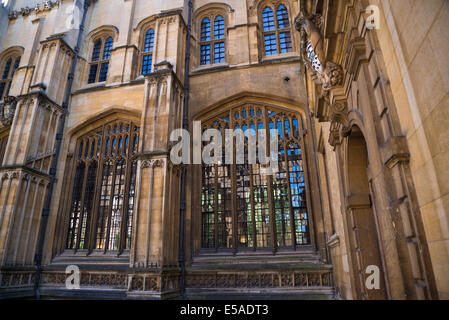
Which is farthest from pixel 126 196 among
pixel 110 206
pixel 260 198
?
pixel 260 198

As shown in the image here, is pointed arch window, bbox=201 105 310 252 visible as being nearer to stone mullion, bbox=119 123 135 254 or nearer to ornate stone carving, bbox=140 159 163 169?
ornate stone carving, bbox=140 159 163 169

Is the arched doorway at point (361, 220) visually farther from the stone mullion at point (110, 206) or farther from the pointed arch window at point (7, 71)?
the pointed arch window at point (7, 71)

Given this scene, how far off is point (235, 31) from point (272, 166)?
218 inches

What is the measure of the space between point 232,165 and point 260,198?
4.44 ft

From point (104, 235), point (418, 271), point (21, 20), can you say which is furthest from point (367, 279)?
point (21, 20)

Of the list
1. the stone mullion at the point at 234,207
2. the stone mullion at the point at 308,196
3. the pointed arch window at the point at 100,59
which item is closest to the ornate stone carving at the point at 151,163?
the stone mullion at the point at 234,207

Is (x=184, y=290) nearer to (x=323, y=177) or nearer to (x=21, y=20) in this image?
(x=323, y=177)

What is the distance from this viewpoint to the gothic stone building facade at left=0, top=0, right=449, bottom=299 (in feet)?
8.31

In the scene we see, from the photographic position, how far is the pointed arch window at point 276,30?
35.1 ft

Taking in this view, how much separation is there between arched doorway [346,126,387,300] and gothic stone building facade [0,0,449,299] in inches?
1.1

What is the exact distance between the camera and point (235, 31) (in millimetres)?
11055

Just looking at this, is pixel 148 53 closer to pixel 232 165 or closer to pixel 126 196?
pixel 126 196

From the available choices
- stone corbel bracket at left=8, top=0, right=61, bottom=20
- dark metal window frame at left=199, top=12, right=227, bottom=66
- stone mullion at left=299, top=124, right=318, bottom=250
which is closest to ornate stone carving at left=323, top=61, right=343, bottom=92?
stone mullion at left=299, top=124, right=318, bottom=250

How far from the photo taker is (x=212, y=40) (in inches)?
457
